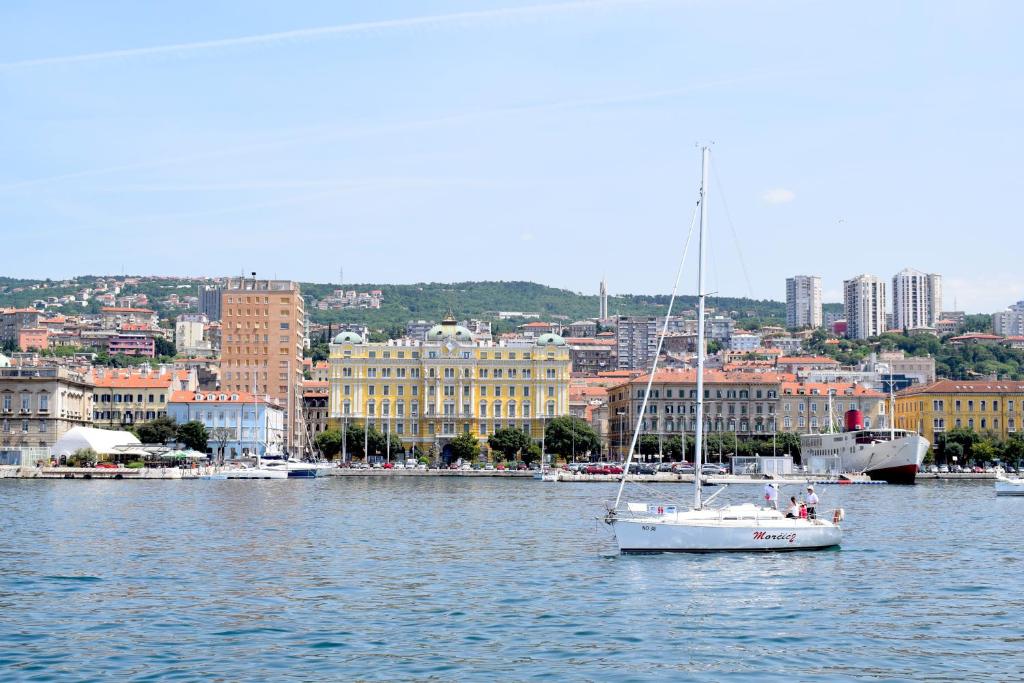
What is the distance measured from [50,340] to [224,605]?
18334 cm

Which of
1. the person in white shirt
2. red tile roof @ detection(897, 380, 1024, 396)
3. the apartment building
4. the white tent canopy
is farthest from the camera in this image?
red tile roof @ detection(897, 380, 1024, 396)

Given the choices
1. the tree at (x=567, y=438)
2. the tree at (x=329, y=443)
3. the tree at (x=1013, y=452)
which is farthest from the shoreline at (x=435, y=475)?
the tree at (x=329, y=443)

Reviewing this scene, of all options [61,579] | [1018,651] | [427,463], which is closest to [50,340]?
[427,463]

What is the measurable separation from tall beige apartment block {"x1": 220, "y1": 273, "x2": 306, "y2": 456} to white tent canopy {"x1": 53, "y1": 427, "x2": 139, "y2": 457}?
3277 cm

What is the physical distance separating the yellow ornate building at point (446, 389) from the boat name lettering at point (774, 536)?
84.7 metres

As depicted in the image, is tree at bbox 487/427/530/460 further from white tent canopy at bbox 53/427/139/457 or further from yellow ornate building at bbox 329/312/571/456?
white tent canopy at bbox 53/427/139/457

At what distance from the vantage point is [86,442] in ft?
307

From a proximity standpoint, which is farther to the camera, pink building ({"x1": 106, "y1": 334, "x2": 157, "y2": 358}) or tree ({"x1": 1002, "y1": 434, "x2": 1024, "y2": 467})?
pink building ({"x1": 106, "y1": 334, "x2": 157, "y2": 358})

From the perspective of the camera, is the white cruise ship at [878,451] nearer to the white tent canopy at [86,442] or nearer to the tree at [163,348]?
the white tent canopy at [86,442]

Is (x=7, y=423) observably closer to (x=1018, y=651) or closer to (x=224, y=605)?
(x=224, y=605)

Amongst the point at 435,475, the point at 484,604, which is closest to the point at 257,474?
the point at 435,475

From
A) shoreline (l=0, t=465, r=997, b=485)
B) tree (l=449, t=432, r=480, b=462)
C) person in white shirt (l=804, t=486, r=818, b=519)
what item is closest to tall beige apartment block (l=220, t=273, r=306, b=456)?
tree (l=449, t=432, r=480, b=462)

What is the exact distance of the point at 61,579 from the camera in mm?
27406

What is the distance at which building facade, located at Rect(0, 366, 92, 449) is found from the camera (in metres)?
100
